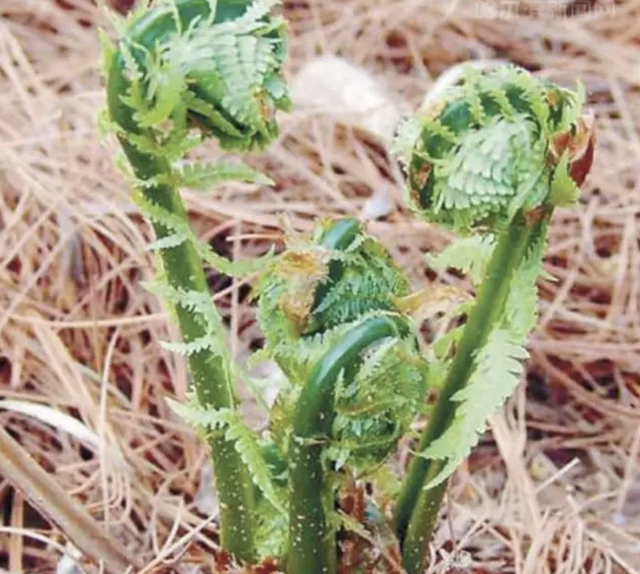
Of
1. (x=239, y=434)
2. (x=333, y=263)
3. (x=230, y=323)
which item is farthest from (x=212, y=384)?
(x=230, y=323)

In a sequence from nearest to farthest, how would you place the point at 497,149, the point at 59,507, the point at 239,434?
the point at 497,149 < the point at 239,434 < the point at 59,507

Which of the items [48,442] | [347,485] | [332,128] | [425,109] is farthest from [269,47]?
[332,128]

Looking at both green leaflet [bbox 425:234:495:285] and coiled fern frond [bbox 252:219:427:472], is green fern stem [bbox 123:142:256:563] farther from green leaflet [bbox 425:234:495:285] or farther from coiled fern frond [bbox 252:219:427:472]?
green leaflet [bbox 425:234:495:285]

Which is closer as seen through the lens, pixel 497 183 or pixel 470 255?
pixel 497 183

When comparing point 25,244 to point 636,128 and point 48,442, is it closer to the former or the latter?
point 48,442

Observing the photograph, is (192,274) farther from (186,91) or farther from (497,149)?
(497,149)

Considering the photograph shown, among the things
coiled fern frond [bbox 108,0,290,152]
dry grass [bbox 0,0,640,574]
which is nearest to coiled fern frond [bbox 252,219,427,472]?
coiled fern frond [bbox 108,0,290,152]
